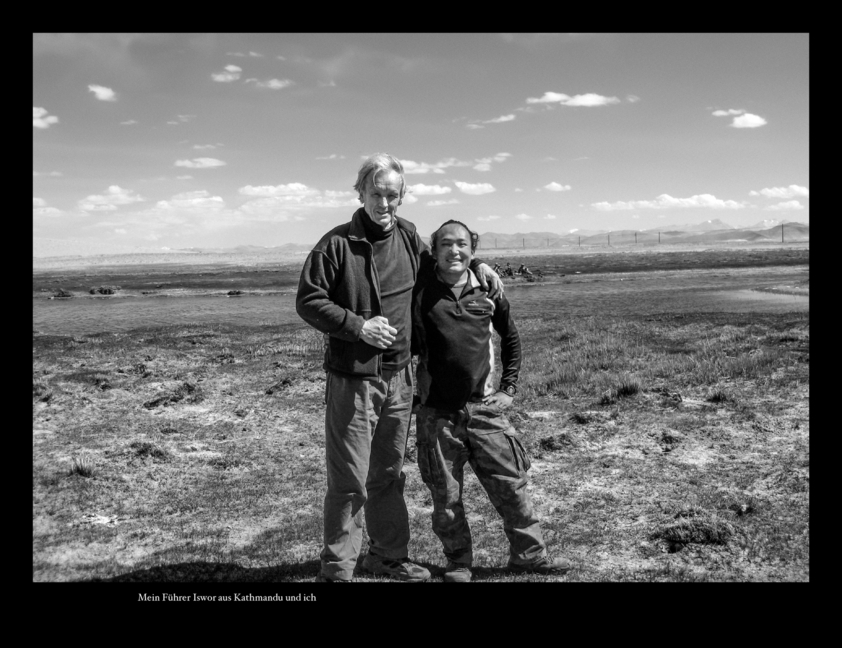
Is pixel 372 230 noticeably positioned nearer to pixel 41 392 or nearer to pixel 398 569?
pixel 398 569

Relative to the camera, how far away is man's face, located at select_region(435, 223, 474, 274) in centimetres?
399

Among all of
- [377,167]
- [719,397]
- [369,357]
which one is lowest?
[719,397]

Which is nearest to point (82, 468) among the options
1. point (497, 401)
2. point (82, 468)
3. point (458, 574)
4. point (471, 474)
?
point (82, 468)

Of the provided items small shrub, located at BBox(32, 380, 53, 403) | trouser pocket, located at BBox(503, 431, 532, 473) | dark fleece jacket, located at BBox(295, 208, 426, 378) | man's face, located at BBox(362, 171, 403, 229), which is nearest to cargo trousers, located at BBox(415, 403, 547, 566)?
trouser pocket, located at BBox(503, 431, 532, 473)

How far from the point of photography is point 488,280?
4137 mm

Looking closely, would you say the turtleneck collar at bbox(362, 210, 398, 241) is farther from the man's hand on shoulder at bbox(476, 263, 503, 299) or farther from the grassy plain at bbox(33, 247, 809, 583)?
the grassy plain at bbox(33, 247, 809, 583)

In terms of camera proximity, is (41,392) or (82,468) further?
(41,392)

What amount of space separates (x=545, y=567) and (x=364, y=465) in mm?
1377

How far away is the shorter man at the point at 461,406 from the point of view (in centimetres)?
405

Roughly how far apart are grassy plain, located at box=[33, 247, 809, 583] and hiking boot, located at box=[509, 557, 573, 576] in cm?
6

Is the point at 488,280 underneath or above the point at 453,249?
underneath

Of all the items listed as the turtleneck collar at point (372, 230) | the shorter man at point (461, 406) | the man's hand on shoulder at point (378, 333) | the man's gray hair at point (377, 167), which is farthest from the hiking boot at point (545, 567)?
the man's gray hair at point (377, 167)
